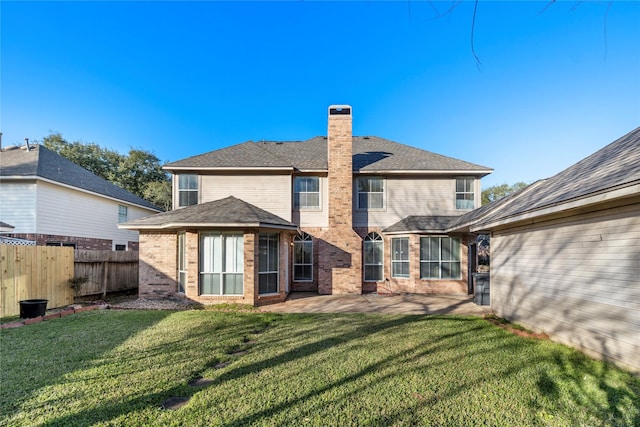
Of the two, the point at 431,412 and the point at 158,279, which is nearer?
the point at 431,412

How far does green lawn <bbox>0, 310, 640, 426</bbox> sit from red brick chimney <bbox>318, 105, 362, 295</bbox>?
532cm

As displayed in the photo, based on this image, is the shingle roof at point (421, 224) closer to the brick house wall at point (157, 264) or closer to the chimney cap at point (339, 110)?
the chimney cap at point (339, 110)

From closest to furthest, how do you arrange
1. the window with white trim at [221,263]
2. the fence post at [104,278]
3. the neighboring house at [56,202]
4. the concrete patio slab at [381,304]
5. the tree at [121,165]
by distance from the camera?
the concrete patio slab at [381,304] → the window with white trim at [221,263] → the fence post at [104,278] → the neighboring house at [56,202] → the tree at [121,165]

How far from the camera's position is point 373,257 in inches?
530

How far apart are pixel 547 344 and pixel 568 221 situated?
100 inches

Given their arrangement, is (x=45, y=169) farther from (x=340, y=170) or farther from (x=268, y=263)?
(x=340, y=170)

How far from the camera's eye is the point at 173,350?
5352mm

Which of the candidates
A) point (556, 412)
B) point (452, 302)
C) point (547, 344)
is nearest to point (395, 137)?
point (452, 302)

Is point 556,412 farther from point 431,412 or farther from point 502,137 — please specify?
point 502,137

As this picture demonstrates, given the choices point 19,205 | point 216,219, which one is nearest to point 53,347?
point 216,219

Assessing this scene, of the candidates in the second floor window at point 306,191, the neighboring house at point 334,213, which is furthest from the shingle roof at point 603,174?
the second floor window at point 306,191

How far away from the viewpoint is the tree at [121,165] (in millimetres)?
29031

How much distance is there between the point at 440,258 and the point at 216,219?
31.1 ft

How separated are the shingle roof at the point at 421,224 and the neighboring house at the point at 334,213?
4cm
